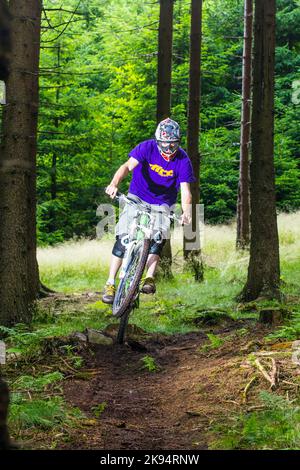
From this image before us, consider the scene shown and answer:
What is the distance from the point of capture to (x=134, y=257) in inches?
334

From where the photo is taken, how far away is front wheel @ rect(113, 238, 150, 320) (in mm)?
8195

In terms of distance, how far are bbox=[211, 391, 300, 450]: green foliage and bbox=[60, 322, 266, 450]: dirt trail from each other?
0.19 meters

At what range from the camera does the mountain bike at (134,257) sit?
823cm

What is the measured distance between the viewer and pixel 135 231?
856 cm

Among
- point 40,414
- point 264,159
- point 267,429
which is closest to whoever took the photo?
point 267,429

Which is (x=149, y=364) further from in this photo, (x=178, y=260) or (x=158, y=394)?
(x=178, y=260)

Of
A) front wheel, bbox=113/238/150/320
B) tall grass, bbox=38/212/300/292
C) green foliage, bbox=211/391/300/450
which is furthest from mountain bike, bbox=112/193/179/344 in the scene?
tall grass, bbox=38/212/300/292

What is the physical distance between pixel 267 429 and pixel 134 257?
3938 mm

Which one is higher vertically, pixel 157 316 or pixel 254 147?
pixel 254 147

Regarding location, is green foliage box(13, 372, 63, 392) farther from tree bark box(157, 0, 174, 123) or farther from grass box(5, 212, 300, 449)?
tree bark box(157, 0, 174, 123)

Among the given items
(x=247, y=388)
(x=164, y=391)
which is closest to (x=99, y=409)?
(x=164, y=391)
